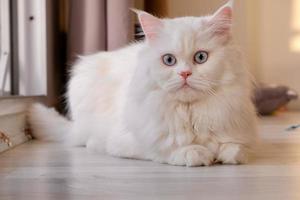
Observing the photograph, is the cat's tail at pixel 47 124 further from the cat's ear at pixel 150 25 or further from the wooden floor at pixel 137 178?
the cat's ear at pixel 150 25

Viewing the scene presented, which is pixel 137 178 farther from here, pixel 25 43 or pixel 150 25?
pixel 25 43

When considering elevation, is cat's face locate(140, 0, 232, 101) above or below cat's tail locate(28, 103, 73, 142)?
above

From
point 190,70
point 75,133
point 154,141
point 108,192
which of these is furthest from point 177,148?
point 75,133

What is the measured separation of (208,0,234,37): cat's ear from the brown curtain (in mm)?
975

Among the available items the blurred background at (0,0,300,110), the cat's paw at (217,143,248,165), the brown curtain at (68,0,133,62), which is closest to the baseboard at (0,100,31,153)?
the blurred background at (0,0,300,110)

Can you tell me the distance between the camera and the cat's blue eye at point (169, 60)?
4.03 ft

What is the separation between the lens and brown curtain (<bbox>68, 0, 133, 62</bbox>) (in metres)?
2.19

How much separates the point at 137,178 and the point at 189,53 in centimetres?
33

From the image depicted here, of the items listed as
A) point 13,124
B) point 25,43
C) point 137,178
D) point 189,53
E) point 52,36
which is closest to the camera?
point 137,178

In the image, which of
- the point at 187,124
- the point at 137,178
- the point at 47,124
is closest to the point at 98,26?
the point at 47,124

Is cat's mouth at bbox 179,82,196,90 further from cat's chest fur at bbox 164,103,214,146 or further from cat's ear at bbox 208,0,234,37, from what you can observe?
cat's ear at bbox 208,0,234,37

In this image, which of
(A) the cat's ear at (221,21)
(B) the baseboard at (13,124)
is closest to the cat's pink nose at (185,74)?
(A) the cat's ear at (221,21)

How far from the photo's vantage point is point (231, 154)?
4.14ft

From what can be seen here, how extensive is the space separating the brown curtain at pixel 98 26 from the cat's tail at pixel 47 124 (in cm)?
44
